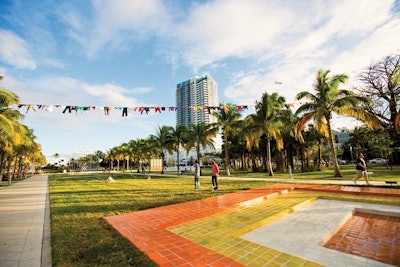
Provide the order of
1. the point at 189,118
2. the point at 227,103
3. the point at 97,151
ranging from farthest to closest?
the point at 97,151, the point at 189,118, the point at 227,103

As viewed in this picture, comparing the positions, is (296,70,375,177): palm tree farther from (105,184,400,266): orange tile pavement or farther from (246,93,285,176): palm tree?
(105,184,400,266): orange tile pavement

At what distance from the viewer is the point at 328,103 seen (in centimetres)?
1684

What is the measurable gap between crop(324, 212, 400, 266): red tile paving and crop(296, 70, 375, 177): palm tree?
38.8 ft

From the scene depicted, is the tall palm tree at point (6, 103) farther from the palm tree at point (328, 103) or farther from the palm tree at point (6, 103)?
the palm tree at point (328, 103)

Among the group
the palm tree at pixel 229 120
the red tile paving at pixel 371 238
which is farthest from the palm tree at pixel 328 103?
the red tile paving at pixel 371 238

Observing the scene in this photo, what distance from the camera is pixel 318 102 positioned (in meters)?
17.2

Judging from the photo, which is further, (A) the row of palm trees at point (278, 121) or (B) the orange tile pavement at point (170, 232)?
(A) the row of palm trees at point (278, 121)

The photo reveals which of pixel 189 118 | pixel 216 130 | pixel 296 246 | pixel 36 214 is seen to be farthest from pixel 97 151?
pixel 296 246

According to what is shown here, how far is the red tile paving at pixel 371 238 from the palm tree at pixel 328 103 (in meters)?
11.8

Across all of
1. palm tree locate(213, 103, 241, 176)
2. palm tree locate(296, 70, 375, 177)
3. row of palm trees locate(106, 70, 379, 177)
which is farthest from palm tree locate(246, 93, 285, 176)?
palm tree locate(296, 70, 375, 177)

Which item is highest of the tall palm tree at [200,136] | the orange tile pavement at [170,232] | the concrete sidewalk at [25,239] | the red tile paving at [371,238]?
the tall palm tree at [200,136]

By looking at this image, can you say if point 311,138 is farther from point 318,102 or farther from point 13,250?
point 13,250

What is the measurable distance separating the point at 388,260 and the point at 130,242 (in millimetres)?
4927

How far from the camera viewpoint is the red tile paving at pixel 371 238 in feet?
12.9
